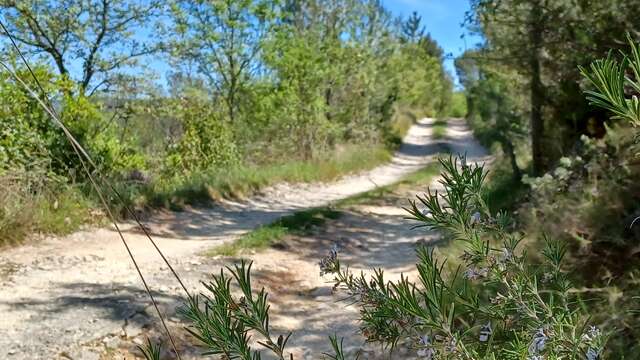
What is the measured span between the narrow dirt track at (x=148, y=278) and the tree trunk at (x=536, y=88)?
2.22 metres

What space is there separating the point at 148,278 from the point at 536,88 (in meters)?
6.25

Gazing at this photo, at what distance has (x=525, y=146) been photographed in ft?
46.6

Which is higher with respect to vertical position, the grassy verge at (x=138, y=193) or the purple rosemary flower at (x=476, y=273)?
the purple rosemary flower at (x=476, y=273)

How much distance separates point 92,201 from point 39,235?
136 centimetres

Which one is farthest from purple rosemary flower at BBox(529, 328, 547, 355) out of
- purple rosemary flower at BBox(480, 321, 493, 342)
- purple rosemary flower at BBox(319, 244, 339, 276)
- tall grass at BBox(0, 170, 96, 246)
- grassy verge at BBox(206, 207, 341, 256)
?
tall grass at BBox(0, 170, 96, 246)

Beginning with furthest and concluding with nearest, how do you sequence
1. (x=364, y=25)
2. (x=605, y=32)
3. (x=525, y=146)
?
(x=364, y=25)
(x=525, y=146)
(x=605, y=32)

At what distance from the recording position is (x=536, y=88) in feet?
29.0

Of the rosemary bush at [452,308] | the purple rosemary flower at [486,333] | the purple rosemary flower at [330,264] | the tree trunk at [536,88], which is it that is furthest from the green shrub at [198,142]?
the purple rosemary flower at [486,333]

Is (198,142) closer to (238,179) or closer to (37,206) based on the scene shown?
(238,179)

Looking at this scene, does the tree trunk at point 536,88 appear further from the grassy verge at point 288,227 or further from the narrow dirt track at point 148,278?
the grassy verge at point 288,227

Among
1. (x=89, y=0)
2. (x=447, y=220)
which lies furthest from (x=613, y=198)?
(x=89, y=0)

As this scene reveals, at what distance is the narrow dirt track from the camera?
4.52 m

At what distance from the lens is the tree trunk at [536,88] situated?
790 centimetres

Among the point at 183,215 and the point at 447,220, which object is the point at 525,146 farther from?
the point at 447,220
